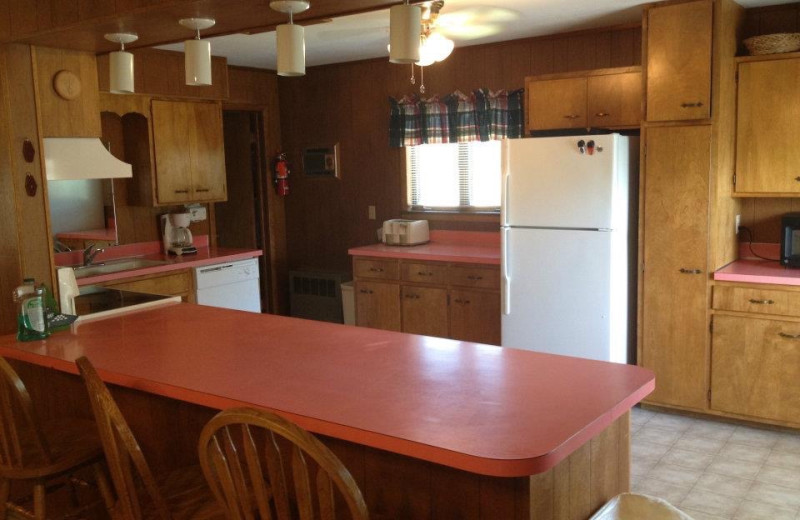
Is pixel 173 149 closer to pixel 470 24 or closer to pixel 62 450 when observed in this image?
pixel 470 24

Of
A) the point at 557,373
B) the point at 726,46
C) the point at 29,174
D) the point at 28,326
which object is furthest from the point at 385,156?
the point at 557,373

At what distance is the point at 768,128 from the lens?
3975 millimetres

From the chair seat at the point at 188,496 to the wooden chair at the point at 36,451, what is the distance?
28cm

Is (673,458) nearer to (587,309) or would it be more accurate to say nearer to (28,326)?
(587,309)

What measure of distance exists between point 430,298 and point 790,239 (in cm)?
222

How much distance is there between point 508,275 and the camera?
4484mm

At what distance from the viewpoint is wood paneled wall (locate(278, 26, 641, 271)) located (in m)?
5.13

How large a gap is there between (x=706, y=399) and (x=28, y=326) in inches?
133

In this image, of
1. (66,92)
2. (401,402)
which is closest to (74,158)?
(66,92)

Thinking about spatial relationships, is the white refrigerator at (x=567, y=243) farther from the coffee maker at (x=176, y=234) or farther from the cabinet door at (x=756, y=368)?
the coffee maker at (x=176, y=234)

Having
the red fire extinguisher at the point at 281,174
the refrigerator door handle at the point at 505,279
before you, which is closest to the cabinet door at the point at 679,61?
the refrigerator door handle at the point at 505,279

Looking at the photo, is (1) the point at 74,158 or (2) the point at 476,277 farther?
(2) the point at 476,277

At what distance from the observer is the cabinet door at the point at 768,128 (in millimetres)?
3891

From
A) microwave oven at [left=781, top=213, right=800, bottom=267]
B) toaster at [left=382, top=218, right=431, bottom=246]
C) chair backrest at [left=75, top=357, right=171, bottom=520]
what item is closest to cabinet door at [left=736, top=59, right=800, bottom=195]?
microwave oven at [left=781, top=213, right=800, bottom=267]
